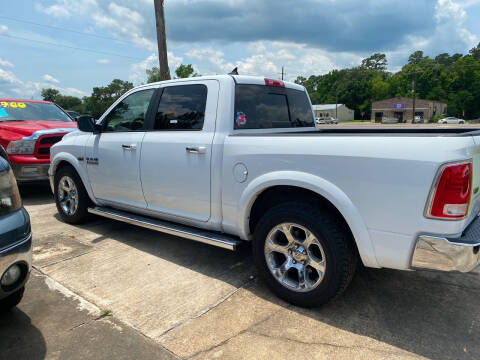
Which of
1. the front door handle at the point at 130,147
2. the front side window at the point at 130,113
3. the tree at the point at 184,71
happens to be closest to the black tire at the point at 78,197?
the front side window at the point at 130,113

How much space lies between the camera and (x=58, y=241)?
167 inches

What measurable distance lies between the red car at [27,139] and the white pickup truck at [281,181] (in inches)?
83.9

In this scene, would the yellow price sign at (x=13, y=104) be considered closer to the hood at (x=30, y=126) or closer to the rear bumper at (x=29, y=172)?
the hood at (x=30, y=126)

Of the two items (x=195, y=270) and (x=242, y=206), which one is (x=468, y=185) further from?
(x=195, y=270)

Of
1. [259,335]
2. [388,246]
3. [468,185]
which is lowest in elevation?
[259,335]

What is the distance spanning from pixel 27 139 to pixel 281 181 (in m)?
5.51

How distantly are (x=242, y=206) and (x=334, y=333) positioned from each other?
1.19m

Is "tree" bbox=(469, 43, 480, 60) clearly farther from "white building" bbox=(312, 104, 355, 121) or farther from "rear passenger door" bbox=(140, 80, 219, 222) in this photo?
"rear passenger door" bbox=(140, 80, 219, 222)

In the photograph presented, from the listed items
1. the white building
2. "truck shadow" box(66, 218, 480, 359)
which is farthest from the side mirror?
the white building

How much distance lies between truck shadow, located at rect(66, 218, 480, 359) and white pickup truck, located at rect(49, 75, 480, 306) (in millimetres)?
305

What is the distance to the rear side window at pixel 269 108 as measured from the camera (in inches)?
132

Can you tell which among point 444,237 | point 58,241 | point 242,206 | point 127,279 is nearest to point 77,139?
point 58,241

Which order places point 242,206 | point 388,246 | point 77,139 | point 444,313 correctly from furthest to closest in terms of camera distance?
point 77,139 → point 242,206 → point 444,313 → point 388,246

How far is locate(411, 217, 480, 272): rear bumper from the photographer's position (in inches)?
81.7
